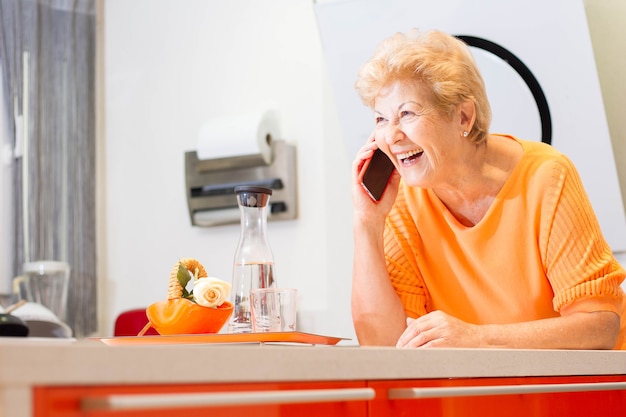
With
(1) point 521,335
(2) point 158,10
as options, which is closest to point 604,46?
(1) point 521,335

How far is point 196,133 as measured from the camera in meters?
2.94

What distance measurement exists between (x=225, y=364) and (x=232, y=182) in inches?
76.7

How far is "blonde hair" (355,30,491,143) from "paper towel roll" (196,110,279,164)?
103cm

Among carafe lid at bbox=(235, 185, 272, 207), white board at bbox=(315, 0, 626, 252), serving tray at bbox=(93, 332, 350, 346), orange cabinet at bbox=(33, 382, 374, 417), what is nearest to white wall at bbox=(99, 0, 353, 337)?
white board at bbox=(315, 0, 626, 252)

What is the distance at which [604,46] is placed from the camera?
224cm

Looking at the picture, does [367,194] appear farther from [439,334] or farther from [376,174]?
[439,334]

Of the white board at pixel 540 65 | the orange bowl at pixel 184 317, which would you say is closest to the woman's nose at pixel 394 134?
the orange bowl at pixel 184 317

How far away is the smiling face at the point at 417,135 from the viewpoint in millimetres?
1603

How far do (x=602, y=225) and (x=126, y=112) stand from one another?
1755 millimetres

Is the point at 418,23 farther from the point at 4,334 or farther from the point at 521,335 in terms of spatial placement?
the point at 4,334

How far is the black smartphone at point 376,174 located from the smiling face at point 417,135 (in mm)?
48

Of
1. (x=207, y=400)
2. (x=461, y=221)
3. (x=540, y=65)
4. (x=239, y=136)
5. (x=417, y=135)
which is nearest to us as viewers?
(x=207, y=400)

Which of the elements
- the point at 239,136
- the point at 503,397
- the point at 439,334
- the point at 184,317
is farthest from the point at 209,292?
the point at 239,136

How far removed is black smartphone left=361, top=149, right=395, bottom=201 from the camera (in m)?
1.68
